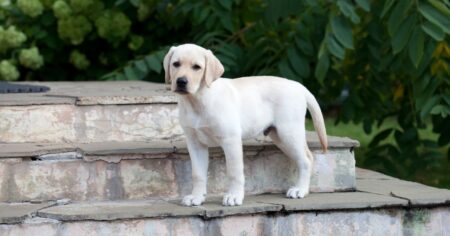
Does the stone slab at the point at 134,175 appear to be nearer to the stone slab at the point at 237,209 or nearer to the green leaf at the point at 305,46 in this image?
the stone slab at the point at 237,209

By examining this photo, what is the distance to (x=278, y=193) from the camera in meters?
5.43

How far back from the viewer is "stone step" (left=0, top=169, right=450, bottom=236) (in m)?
4.71

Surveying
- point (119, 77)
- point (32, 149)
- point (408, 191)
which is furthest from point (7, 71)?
point (408, 191)

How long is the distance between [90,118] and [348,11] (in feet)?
6.15

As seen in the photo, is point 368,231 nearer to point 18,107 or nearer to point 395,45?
point 395,45

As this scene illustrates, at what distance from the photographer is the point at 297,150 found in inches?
205

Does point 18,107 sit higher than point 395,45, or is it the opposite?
point 395,45

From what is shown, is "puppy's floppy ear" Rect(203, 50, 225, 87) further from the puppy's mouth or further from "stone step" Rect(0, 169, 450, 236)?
"stone step" Rect(0, 169, 450, 236)

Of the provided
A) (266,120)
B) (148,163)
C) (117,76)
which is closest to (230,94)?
(266,120)

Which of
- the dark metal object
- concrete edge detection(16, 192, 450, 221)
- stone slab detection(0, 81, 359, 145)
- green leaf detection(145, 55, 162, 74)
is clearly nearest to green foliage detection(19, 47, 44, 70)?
green leaf detection(145, 55, 162, 74)

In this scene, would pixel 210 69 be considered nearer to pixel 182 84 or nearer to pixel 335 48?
pixel 182 84

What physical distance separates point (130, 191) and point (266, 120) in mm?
785

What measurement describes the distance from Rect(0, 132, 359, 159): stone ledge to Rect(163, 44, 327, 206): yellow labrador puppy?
0.18m

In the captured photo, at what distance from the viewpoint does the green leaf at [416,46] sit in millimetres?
5957
